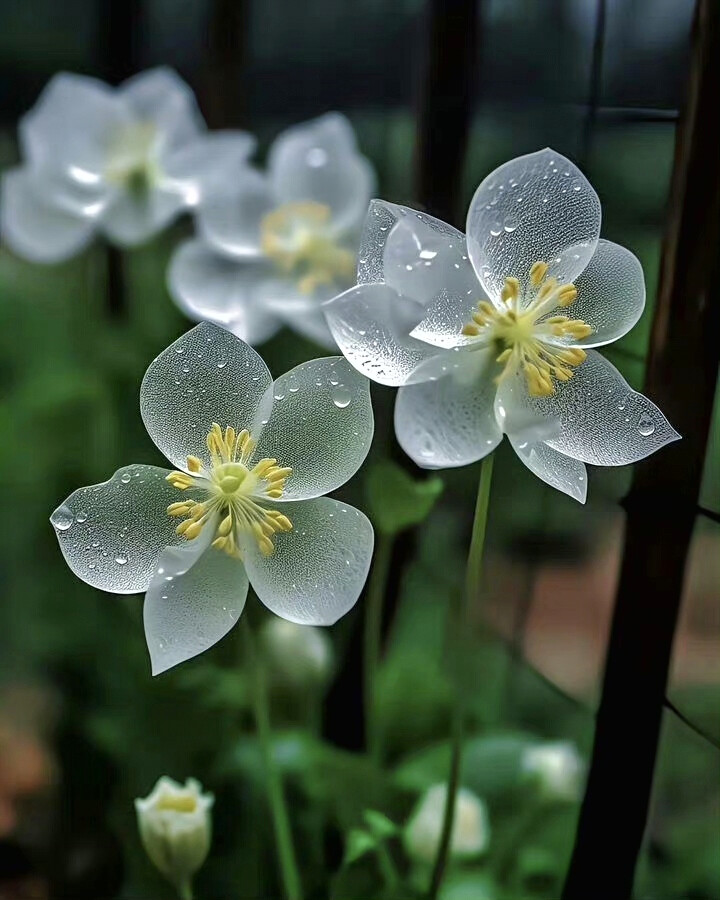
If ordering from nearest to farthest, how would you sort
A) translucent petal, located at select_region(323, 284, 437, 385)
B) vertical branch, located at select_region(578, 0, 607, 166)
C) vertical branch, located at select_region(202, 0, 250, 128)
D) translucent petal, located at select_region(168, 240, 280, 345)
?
translucent petal, located at select_region(323, 284, 437, 385), vertical branch, located at select_region(578, 0, 607, 166), translucent petal, located at select_region(168, 240, 280, 345), vertical branch, located at select_region(202, 0, 250, 128)

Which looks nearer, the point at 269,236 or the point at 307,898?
the point at 307,898

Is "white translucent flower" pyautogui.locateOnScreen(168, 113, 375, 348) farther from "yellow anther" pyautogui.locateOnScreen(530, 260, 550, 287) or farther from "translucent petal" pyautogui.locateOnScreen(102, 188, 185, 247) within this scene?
"yellow anther" pyautogui.locateOnScreen(530, 260, 550, 287)

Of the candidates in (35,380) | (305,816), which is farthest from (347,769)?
(35,380)

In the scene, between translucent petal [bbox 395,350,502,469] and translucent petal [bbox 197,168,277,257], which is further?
translucent petal [bbox 197,168,277,257]

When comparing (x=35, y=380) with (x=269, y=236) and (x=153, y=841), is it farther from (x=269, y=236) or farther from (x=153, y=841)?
(x=153, y=841)

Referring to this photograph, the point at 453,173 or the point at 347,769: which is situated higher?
the point at 453,173

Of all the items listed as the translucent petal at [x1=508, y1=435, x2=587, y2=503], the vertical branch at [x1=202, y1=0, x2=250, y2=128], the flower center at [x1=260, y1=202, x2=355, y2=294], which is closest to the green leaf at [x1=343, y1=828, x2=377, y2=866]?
the translucent petal at [x1=508, y1=435, x2=587, y2=503]

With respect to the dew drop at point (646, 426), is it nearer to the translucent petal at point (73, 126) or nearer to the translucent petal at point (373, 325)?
the translucent petal at point (373, 325)
